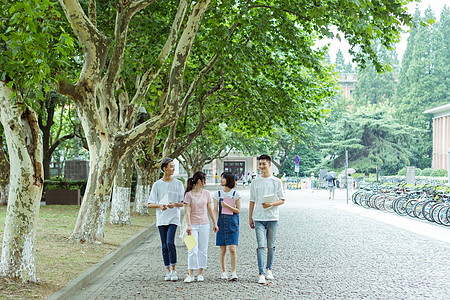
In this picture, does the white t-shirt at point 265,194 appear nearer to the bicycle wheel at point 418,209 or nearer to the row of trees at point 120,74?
the row of trees at point 120,74

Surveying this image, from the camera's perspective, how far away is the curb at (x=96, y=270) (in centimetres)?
649

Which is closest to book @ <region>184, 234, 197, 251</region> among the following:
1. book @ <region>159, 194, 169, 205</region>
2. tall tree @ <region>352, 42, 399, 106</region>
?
book @ <region>159, 194, 169, 205</region>

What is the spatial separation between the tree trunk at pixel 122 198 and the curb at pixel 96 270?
236cm

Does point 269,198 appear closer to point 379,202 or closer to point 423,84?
point 379,202

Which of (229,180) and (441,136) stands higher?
(441,136)

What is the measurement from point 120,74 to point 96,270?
7515mm

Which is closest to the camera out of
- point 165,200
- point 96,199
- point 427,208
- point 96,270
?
point 165,200

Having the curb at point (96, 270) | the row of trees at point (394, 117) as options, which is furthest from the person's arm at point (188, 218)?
the row of trees at point (394, 117)

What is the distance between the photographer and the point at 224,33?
45.7ft

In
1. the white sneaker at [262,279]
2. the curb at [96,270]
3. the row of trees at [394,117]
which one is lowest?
the curb at [96,270]

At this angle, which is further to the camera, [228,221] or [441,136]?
[441,136]

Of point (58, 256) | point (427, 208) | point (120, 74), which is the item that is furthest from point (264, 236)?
point (427, 208)

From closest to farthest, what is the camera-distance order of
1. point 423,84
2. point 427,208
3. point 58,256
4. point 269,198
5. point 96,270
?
1. point 269,198
2. point 96,270
3. point 58,256
4. point 427,208
5. point 423,84

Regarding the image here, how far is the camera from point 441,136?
211 ft
